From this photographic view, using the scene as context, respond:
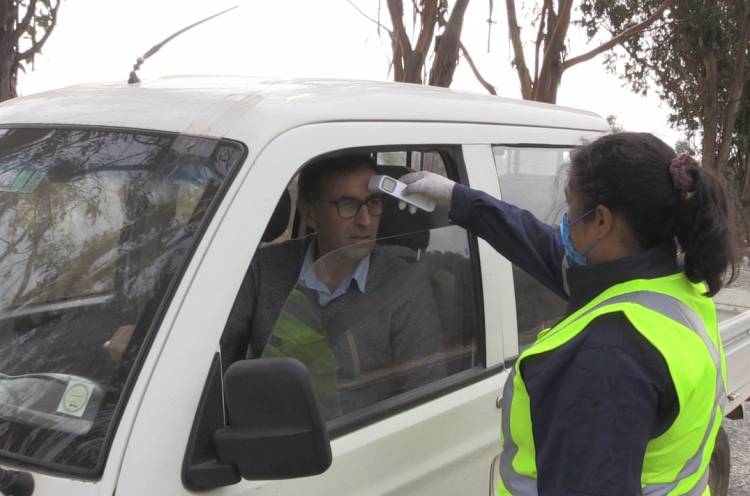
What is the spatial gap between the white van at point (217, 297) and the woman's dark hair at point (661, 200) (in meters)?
0.57

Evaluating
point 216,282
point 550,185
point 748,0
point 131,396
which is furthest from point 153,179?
point 748,0

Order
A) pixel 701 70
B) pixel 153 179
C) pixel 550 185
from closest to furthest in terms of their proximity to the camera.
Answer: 1. pixel 153 179
2. pixel 550 185
3. pixel 701 70

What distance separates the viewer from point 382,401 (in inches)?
82.8

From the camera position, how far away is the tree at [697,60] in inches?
566

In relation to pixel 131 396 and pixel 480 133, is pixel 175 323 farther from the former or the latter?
pixel 480 133

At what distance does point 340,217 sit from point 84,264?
783 millimetres

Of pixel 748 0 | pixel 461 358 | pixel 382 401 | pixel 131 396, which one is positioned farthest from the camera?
pixel 748 0

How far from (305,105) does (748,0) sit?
15.4 m

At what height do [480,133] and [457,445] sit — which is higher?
[480,133]

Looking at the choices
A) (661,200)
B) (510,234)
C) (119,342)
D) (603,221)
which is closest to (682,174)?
(661,200)

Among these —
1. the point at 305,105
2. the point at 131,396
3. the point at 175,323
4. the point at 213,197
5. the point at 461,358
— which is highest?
the point at 305,105

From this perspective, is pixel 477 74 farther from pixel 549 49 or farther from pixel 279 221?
pixel 279 221

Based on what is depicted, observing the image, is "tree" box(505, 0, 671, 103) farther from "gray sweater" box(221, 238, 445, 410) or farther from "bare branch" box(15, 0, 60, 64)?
"gray sweater" box(221, 238, 445, 410)

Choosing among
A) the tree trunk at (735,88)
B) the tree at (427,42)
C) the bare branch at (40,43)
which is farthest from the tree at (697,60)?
the bare branch at (40,43)
